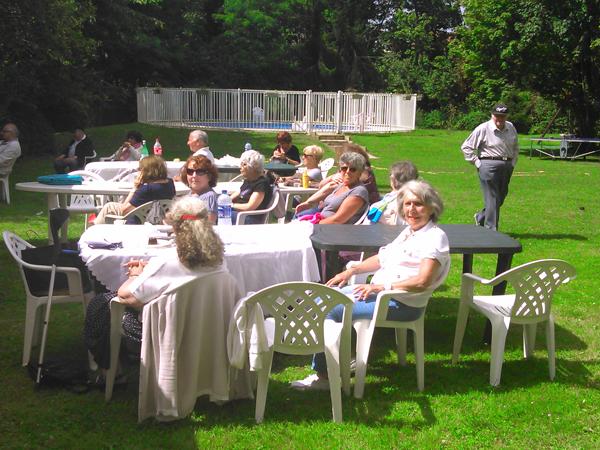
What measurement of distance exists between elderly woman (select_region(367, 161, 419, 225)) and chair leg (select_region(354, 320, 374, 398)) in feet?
4.87

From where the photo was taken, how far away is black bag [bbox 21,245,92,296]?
4512mm

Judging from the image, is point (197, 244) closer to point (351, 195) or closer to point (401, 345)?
point (401, 345)

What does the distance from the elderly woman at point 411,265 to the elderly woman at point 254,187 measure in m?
2.33

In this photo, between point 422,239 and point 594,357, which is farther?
point 594,357

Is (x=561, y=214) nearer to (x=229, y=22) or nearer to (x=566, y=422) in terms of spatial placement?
(x=566, y=422)

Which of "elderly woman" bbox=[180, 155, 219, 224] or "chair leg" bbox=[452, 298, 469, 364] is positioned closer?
"chair leg" bbox=[452, 298, 469, 364]

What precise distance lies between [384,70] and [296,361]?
114 ft

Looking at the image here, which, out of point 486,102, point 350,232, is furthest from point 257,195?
point 486,102

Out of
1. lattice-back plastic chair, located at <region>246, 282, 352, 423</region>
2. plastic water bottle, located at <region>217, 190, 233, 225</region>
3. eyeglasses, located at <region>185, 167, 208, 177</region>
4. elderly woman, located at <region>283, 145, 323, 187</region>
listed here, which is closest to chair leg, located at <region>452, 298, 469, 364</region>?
lattice-back plastic chair, located at <region>246, 282, 352, 423</region>

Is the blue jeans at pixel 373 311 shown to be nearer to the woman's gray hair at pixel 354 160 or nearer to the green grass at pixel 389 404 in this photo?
the green grass at pixel 389 404

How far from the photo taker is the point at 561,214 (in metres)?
11.2

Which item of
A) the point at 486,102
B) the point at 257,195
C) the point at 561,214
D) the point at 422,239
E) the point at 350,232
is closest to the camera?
the point at 422,239

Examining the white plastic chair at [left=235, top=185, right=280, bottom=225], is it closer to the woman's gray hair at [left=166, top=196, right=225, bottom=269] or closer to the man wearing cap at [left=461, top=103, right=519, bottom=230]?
the woman's gray hair at [left=166, top=196, right=225, bottom=269]

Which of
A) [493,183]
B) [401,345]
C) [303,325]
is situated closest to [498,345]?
[401,345]
